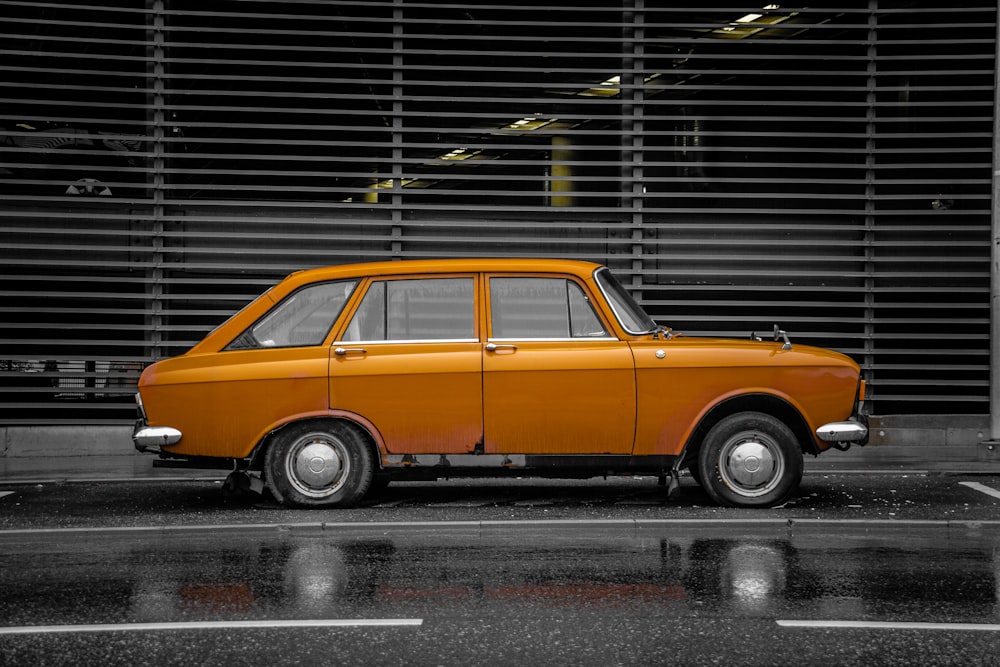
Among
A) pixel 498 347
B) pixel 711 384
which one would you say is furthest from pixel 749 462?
pixel 498 347

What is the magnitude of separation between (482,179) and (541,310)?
5.14 meters

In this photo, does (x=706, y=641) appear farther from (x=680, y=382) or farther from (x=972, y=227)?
(x=972, y=227)

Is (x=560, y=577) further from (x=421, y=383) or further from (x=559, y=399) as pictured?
(x=421, y=383)

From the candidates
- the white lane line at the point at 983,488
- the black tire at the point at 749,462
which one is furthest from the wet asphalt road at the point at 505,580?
the white lane line at the point at 983,488

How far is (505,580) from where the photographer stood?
5.76 m

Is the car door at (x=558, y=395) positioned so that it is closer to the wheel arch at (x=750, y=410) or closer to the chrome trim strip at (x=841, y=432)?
the wheel arch at (x=750, y=410)

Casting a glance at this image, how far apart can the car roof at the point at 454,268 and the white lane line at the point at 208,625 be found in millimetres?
3494

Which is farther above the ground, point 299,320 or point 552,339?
point 299,320

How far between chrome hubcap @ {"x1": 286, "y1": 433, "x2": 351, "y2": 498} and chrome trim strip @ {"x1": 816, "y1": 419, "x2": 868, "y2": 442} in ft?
10.9

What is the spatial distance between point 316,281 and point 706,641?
441cm

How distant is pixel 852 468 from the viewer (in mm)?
10320

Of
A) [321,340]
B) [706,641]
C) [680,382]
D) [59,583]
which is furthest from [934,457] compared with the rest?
[59,583]

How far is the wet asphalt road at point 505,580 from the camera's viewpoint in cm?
455

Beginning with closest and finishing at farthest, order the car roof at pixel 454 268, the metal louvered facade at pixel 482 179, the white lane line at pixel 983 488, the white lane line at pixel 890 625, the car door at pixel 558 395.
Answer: the white lane line at pixel 890 625, the car door at pixel 558 395, the car roof at pixel 454 268, the white lane line at pixel 983 488, the metal louvered facade at pixel 482 179
